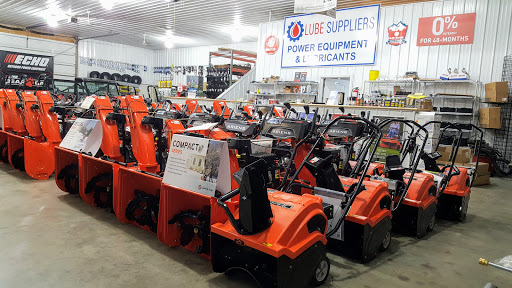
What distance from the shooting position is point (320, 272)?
8.40ft

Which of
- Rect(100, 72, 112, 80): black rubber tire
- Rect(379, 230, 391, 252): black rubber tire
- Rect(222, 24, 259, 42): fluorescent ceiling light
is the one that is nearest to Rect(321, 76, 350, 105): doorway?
Rect(222, 24, 259, 42): fluorescent ceiling light

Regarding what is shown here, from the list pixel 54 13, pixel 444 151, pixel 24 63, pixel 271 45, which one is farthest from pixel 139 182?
pixel 24 63

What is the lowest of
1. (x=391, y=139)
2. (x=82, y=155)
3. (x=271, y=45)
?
(x=82, y=155)

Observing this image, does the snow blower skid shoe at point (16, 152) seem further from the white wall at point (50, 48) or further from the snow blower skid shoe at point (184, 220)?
the white wall at point (50, 48)

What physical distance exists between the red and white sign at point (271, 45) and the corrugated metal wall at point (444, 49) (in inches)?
82.6

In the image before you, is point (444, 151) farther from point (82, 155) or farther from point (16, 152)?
point (16, 152)

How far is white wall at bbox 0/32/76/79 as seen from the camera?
15.4 meters

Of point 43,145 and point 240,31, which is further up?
point 240,31

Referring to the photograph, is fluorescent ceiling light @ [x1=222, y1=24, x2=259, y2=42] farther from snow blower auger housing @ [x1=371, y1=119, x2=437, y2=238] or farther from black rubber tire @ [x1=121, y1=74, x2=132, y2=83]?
snow blower auger housing @ [x1=371, y1=119, x2=437, y2=238]

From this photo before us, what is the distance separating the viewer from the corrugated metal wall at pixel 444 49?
8492 millimetres

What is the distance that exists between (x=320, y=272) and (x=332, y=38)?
9254 millimetres

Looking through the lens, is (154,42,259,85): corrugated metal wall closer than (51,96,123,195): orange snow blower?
No

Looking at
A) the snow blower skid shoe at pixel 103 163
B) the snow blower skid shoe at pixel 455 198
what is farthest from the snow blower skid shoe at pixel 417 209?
the snow blower skid shoe at pixel 103 163

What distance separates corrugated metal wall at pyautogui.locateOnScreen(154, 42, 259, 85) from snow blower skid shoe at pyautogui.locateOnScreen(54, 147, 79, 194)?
13.1 m
